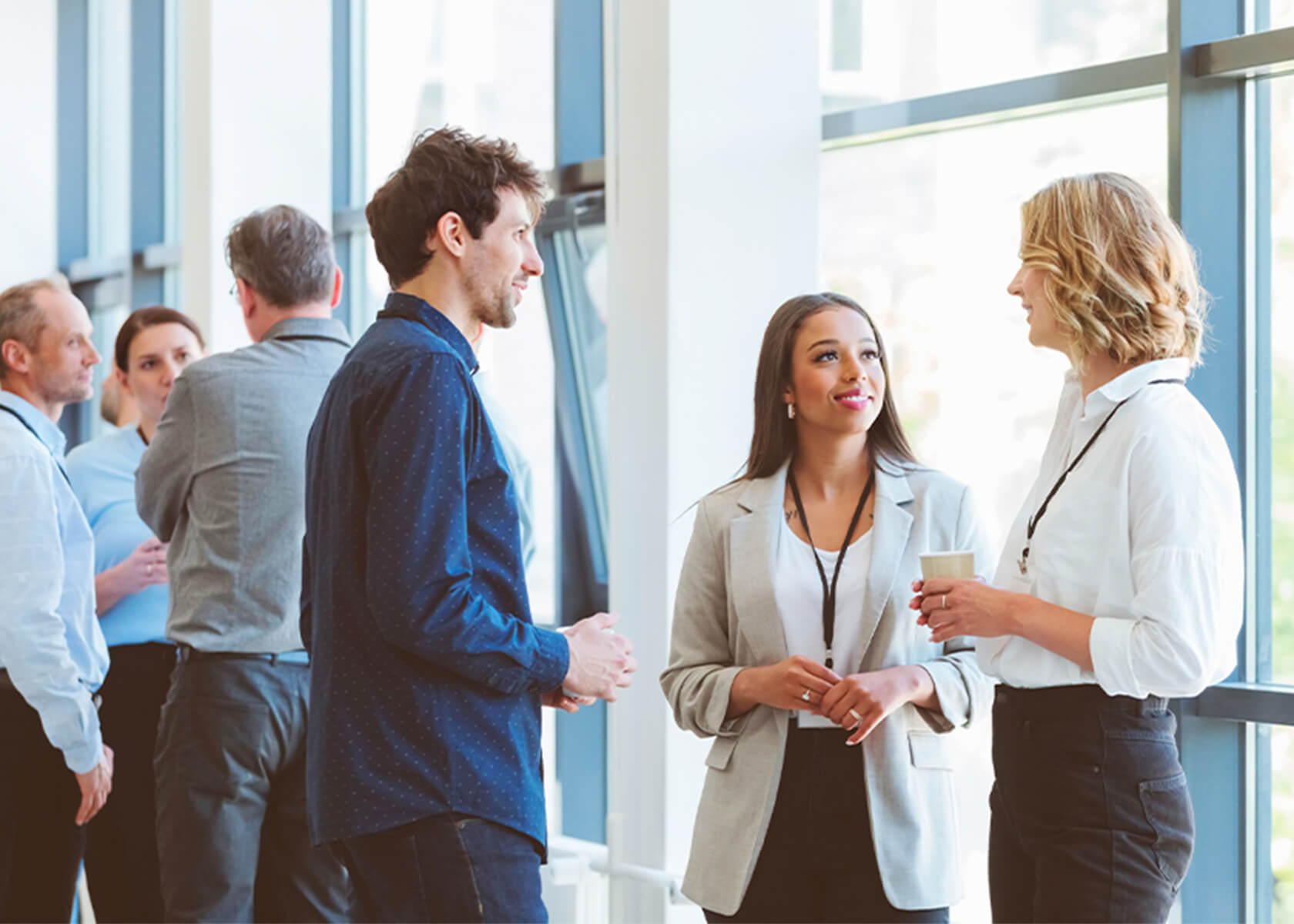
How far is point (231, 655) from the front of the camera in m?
3.01

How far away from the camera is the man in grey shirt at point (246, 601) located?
2.99m

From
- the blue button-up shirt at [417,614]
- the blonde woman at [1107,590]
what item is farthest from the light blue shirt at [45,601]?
the blonde woman at [1107,590]

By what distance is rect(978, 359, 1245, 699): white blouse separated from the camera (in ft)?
6.40

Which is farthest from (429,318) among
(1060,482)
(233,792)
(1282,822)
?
(1282,822)

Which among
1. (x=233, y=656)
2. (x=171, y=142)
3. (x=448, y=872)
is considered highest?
(x=171, y=142)

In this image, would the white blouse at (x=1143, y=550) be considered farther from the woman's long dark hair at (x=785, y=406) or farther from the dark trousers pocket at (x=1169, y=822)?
the woman's long dark hair at (x=785, y=406)

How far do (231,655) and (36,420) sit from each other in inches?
30.7

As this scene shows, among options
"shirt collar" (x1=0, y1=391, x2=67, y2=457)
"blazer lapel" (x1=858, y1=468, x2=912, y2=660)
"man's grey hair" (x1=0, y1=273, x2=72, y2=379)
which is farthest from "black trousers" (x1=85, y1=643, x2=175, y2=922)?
"blazer lapel" (x1=858, y1=468, x2=912, y2=660)

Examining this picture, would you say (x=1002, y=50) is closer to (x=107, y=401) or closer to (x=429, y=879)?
(x=429, y=879)

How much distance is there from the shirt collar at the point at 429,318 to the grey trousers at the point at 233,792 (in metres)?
1.28

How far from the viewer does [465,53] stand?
4.70 meters

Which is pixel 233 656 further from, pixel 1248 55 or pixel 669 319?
pixel 1248 55

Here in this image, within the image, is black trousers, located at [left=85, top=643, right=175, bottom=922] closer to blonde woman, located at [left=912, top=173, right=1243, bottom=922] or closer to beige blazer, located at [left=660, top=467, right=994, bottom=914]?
beige blazer, located at [left=660, top=467, right=994, bottom=914]

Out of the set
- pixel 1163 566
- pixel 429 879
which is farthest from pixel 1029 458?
pixel 429 879
